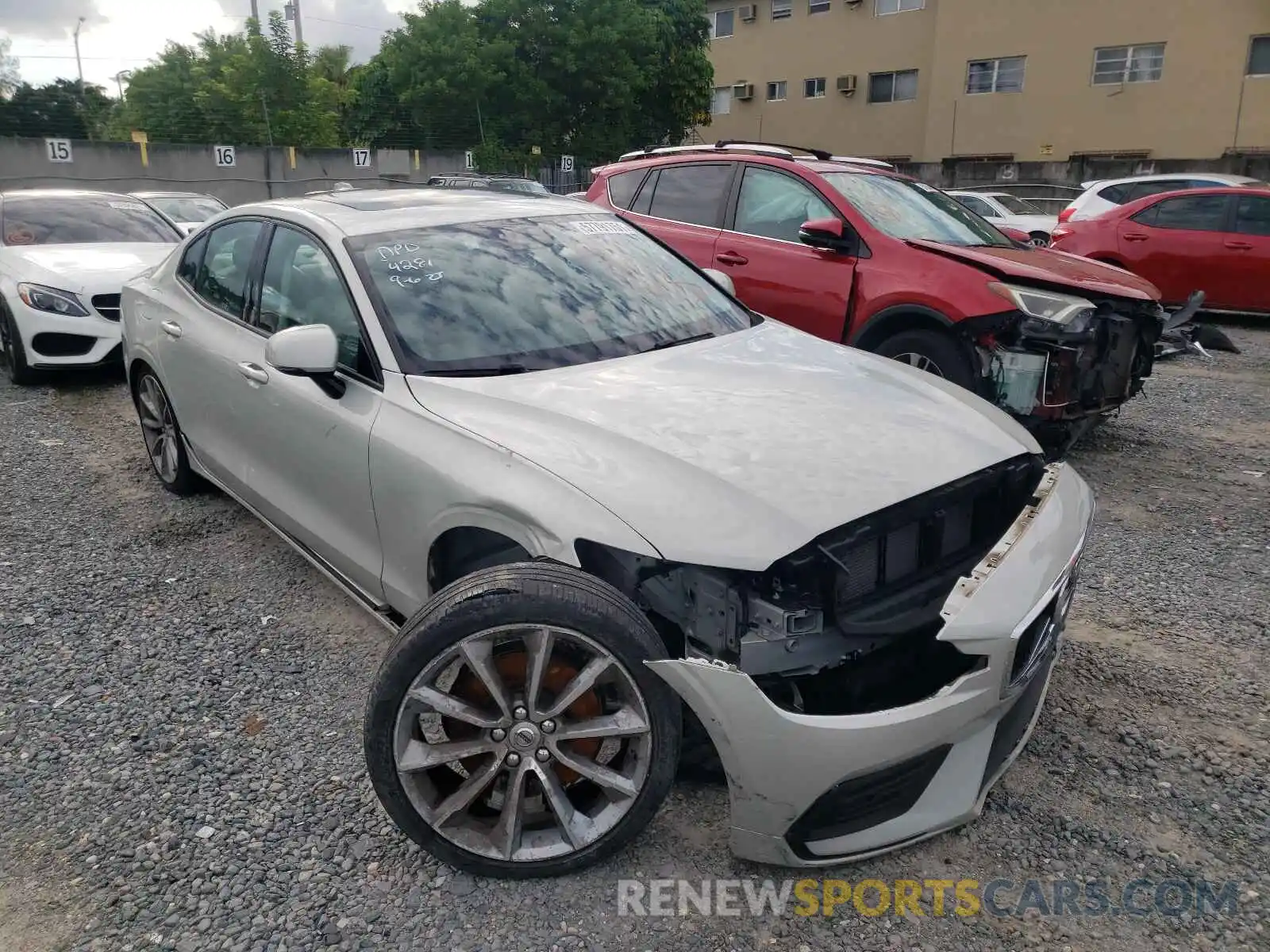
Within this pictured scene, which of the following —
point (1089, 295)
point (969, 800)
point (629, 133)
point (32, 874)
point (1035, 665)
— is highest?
point (629, 133)

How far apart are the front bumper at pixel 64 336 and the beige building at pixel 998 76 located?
84.1 feet

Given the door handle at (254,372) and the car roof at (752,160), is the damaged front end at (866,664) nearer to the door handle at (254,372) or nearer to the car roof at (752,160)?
the door handle at (254,372)

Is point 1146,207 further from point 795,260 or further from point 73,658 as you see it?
point 73,658

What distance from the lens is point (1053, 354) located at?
4.90 meters

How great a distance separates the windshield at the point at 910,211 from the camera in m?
5.71

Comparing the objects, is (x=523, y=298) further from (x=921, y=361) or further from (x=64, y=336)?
(x=64, y=336)

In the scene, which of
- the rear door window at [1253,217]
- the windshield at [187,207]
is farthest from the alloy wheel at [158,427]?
the rear door window at [1253,217]

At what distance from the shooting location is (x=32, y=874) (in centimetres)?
238

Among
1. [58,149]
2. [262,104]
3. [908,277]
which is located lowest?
[908,277]

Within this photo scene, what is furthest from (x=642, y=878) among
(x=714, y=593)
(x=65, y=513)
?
(x=65, y=513)

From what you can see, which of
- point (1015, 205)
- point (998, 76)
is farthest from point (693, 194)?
point (998, 76)

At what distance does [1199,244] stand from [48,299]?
10.9 meters

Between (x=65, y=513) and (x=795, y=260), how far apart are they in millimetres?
4410

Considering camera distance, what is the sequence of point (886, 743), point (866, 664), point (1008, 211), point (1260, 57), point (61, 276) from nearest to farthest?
point (886, 743)
point (866, 664)
point (61, 276)
point (1008, 211)
point (1260, 57)
